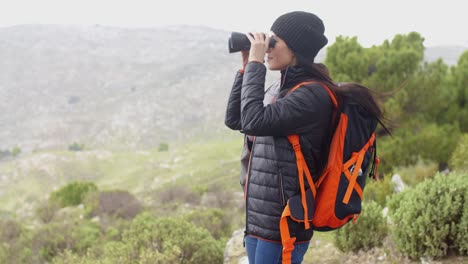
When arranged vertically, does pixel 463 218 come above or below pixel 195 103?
above

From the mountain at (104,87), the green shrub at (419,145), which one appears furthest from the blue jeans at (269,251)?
the mountain at (104,87)

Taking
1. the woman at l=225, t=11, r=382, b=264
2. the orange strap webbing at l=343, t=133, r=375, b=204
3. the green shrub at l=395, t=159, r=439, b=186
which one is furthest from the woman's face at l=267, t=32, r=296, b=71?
the green shrub at l=395, t=159, r=439, b=186

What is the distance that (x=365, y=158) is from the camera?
1915 millimetres

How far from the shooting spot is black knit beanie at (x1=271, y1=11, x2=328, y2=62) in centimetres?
188

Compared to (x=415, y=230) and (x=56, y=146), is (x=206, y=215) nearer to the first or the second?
(x=415, y=230)

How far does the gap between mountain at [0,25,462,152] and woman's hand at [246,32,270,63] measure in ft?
212

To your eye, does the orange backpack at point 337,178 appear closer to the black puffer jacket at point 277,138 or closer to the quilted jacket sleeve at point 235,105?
the black puffer jacket at point 277,138

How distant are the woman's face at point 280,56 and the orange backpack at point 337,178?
0.16 meters

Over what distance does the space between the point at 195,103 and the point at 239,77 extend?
78504mm

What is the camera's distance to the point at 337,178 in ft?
6.03

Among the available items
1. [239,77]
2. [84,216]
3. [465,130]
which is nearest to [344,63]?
[465,130]

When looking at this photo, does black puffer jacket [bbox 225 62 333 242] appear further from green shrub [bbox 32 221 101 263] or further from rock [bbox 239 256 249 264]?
green shrub [bbox 32 221 101 263]

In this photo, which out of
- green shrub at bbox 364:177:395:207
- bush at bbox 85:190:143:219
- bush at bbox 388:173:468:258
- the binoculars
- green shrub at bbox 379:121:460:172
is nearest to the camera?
the binoculars

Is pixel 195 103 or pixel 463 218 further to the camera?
pixel 195 103
